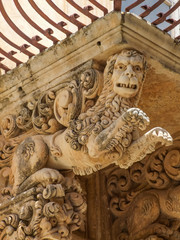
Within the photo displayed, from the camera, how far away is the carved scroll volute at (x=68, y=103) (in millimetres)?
5770

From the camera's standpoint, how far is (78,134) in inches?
221

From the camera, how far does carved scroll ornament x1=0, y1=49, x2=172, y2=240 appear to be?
17.7 feet

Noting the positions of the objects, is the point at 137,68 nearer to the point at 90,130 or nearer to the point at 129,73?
the point at 129,73

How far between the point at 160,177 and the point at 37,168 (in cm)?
101

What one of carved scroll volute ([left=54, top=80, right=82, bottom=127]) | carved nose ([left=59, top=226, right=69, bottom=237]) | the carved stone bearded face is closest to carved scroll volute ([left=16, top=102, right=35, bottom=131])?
carved scroll volute ([left=54, top=80, right=82, bottom=127])

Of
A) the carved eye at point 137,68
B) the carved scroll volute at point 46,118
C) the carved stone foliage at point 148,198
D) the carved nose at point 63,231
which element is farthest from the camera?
the carved stone foliage at point 148,198

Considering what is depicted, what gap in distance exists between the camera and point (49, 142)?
233 inches

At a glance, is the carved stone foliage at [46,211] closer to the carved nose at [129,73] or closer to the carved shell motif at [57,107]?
the carved shell motif at [57,107]

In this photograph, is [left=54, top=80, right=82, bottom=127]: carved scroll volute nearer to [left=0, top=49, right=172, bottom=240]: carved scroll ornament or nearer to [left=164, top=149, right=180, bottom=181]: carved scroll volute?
[left=0, top=49, right=172, bottom=240]: carved scroll ornament

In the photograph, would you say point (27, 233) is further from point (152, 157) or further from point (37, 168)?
point (152, 157)

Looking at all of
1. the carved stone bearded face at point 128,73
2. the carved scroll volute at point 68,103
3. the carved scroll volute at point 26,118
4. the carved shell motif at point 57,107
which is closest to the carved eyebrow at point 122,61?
the carved stone bearded face at point 128,73

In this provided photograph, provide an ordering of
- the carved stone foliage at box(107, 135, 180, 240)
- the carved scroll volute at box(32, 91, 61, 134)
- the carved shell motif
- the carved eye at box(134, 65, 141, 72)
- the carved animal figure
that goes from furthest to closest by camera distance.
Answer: the carved stone foliage at box(107, 135, 180, 240) → the carved scroll volute at box(32, 91, 61, 134) → the carved shell motif → the carved eye at box(134, 65, 141, 72) → the carved animal figure

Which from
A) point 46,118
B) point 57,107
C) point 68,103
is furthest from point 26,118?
point 68,103

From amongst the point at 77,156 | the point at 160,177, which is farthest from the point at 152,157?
the point at 77,156
